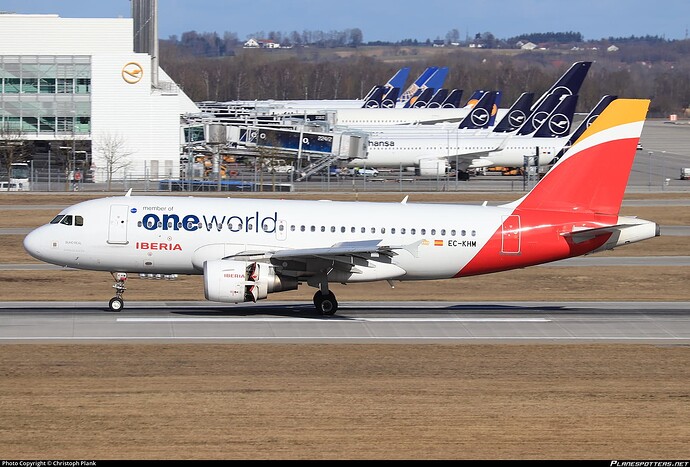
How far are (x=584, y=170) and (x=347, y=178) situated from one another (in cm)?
7119

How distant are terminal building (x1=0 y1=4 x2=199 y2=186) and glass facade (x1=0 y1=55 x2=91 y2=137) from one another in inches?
3.8

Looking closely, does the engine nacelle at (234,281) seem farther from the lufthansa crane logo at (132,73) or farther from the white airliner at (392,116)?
the white airliner at (392,116)

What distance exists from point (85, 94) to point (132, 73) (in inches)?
202

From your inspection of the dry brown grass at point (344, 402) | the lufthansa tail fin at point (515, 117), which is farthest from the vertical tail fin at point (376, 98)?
the dry brown grass at point (344, 402)

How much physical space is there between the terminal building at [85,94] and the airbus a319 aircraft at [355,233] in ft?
214

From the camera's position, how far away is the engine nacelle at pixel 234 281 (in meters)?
36.0

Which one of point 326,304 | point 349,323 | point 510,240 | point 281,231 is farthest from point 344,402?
point 510,240

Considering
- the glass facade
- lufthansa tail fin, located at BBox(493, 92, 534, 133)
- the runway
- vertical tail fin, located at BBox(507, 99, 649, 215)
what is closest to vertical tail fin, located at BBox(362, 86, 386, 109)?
lufthansa tail fin, located at BBox(493, 92, 534, 133)

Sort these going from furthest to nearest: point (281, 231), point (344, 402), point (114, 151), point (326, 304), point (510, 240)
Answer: point (114, 151) < point (510, 240) < point (326, 304) < point (281, 231) < point (344, 402)

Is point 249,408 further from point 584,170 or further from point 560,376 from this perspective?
point 584,170

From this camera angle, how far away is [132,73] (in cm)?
10300

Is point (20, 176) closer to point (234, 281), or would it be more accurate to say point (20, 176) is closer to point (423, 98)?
point (234, 281)

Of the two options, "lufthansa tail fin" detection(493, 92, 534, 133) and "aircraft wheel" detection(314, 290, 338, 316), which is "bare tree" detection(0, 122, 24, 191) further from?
"aircraft wheel" detection(314, 290, 338, 316)

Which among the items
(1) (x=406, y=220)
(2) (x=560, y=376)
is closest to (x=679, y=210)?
(1) (x=406, y=220)
